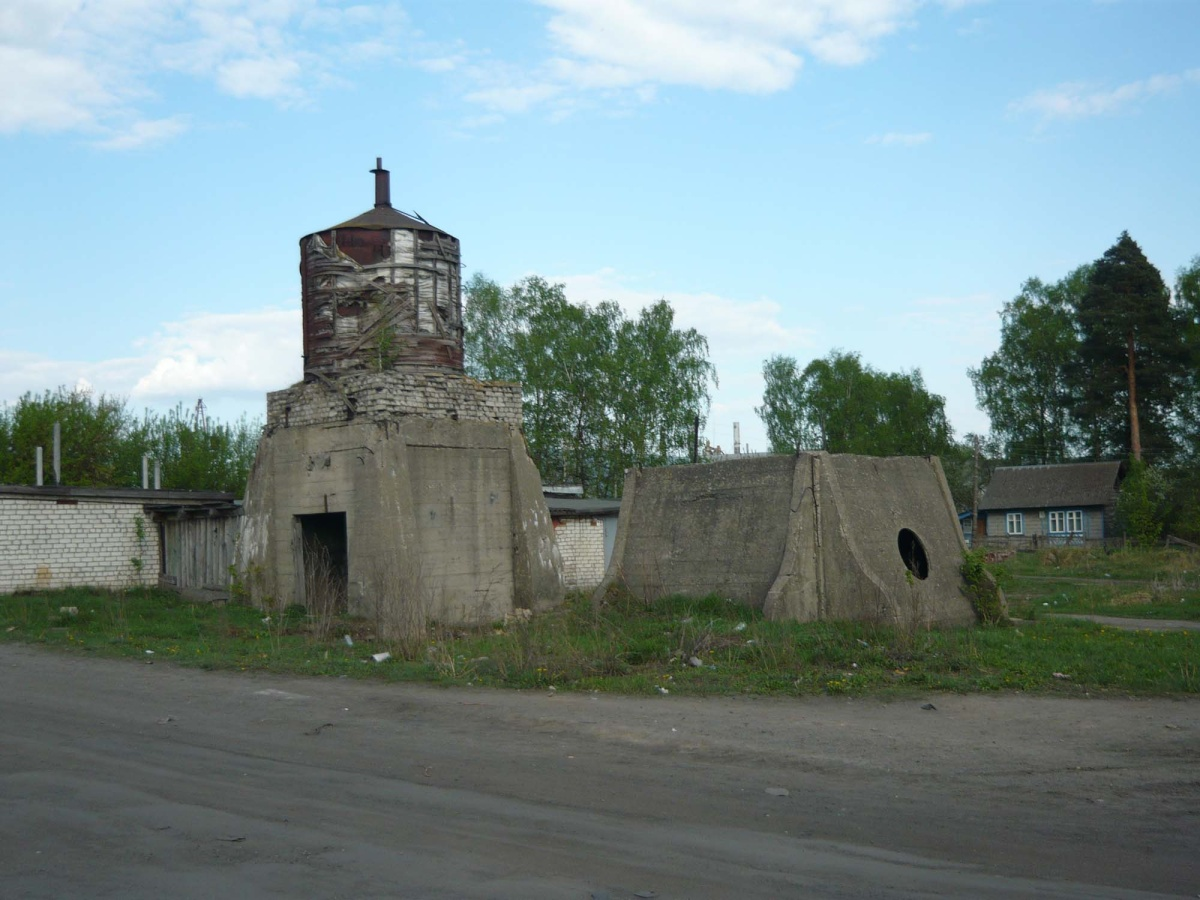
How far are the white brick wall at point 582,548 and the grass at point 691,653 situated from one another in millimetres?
11650

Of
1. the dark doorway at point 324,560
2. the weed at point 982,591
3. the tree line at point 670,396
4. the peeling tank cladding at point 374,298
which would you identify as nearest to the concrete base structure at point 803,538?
the weed at point 982,591

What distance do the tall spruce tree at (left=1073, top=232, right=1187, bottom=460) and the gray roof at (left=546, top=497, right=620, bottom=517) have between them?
28204mm

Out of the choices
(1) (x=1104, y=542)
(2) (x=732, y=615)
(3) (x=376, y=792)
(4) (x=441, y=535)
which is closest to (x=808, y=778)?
(3) (x=376, y=792)

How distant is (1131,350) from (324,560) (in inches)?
1568

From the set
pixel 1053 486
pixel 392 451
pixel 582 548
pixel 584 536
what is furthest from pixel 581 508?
pixel 1053 486

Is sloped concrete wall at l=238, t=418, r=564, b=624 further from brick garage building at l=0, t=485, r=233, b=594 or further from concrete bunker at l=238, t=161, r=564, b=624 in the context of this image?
brick garage building at l=0, t=485, r=233, b=594

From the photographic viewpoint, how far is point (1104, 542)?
44.0 metres

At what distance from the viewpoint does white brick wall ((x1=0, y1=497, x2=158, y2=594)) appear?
2072 cm

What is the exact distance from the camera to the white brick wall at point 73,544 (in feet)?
68.0

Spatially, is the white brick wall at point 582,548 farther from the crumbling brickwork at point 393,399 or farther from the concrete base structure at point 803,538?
the concrete base structure at point 803,538

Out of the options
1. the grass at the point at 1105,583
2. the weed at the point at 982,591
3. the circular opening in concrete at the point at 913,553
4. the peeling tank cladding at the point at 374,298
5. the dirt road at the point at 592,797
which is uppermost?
the peeling tank cladding at the point at 374,298

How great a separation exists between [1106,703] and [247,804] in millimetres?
7687

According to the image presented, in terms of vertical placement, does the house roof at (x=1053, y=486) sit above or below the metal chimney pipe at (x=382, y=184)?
below

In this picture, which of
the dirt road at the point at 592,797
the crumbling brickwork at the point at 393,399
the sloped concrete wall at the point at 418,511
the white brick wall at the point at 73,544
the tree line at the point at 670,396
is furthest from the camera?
the tree line at the point at 670,396
